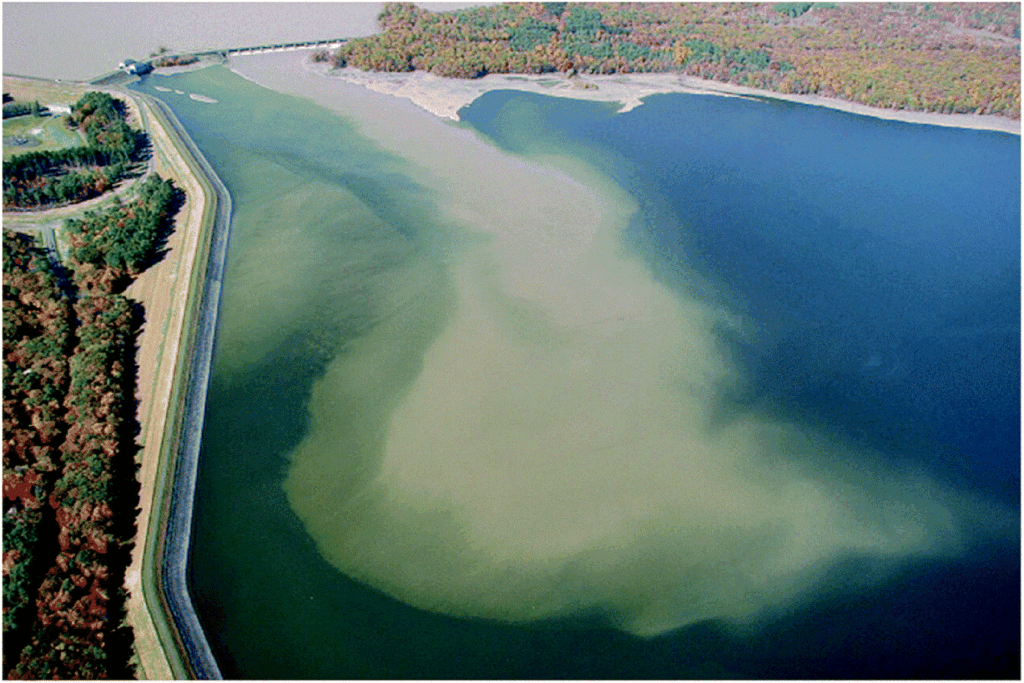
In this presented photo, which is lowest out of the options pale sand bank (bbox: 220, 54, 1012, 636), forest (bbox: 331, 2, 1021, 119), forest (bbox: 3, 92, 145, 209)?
pale sand bank (bbox: 220, 54, 1012, 636)

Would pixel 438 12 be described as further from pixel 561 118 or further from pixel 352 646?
pixel 352 646

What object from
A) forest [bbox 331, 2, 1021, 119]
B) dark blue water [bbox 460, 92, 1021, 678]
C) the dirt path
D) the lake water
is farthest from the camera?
forest [bbox 331, 2, 1021, 119]

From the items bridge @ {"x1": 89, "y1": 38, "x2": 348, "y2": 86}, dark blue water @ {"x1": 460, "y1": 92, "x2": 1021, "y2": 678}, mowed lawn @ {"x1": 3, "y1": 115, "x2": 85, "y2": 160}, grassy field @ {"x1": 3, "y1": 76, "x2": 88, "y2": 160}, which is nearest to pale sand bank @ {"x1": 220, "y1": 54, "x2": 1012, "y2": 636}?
dark blue water @ {"x1": 460, "y1": 92, "x2": 1021, "y2": 678}

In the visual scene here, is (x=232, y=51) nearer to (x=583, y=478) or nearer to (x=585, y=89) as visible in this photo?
(x=585, y=89)

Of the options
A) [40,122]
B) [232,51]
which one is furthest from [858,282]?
[232,51]

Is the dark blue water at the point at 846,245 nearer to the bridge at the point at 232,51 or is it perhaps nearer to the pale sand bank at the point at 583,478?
the pale sand bank at the point at 583,478

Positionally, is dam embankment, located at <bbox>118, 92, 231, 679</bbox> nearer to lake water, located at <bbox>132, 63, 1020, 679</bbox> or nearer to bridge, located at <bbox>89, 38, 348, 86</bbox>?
lake water, located at <bbox>132, 63, 1020, 679</bbox>

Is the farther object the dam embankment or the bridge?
the bridge

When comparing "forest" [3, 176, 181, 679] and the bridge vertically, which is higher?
the bridge
